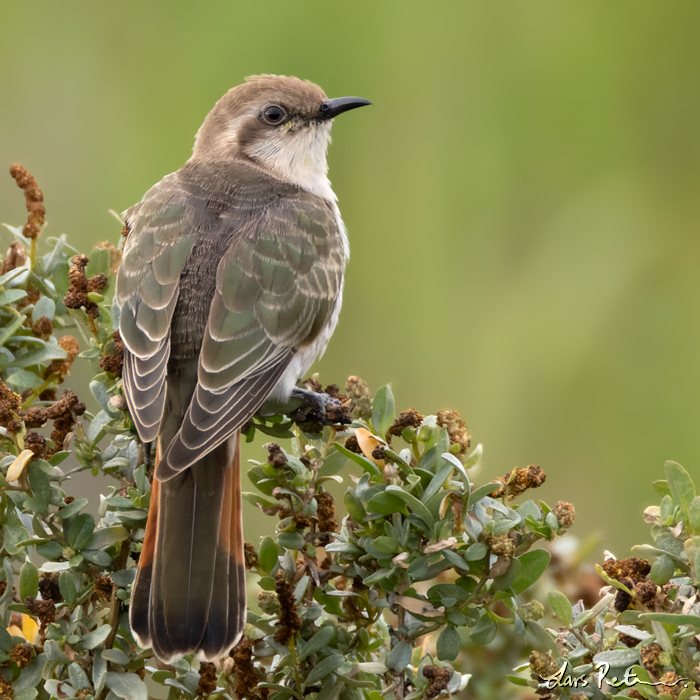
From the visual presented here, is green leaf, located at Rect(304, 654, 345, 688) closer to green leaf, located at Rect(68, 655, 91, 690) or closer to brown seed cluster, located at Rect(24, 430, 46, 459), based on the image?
green leaf, located at Rect(68, 655, 91, 690)

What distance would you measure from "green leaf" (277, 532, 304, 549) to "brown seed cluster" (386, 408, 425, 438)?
0.21 meters

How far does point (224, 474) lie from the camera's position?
5.96 feet

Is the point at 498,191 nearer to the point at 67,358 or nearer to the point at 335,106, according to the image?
the point at 335,106

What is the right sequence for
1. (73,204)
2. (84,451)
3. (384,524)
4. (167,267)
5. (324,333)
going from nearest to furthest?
(384,524)
(84,451)
(167,267)
(324,333)
(73,204)

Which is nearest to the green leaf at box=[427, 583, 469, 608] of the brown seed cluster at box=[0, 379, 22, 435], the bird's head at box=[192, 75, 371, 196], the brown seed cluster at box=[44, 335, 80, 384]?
the brown seed cluster at box=[0, 379, 22, 435]

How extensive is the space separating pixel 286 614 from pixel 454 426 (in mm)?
361

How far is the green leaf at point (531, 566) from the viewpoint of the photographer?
130 cm

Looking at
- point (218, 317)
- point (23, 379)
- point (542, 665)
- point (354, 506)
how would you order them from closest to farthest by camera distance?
point (542, 665), point (354, 506), point (23, 379), point (218, 317)

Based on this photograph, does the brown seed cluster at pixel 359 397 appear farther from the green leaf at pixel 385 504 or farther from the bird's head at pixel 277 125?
the bird's head at pixel 277 125

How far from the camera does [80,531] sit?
4.45 ft

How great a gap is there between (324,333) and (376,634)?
0.97 metres

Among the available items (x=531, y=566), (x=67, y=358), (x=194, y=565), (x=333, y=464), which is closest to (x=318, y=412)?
(x=333, y=464)

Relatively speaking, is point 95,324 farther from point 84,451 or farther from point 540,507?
point 540,507

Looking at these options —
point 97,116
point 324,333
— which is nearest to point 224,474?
point 324,333
